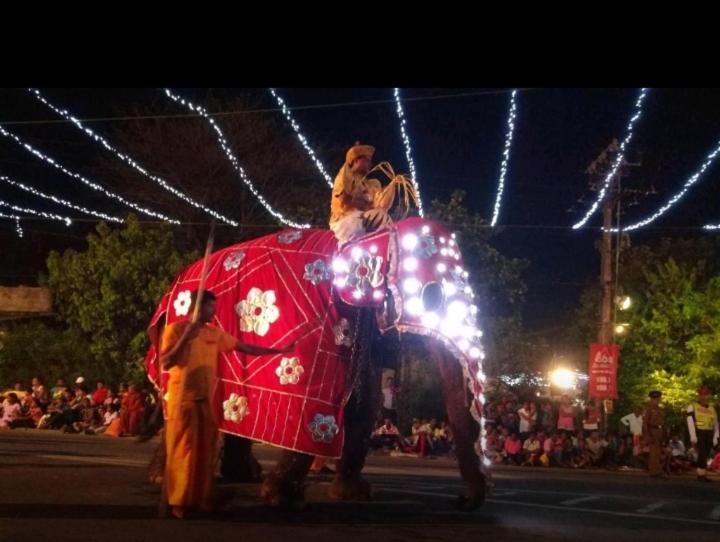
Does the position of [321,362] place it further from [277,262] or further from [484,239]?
[484,239]

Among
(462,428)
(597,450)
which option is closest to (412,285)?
(462,428)

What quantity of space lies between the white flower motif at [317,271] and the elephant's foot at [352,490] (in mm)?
1707

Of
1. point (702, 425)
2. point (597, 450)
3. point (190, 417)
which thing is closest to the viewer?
point (190, 417)

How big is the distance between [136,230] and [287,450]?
21.1 meters

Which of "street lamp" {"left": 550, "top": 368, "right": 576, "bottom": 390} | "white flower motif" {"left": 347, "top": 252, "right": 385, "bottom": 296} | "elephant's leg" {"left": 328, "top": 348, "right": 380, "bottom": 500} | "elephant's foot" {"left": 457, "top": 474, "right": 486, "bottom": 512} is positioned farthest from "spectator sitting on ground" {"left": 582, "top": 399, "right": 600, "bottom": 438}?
"white flower motif" {"left": 347, "top": 252, "right": 385, "bottom": 296}

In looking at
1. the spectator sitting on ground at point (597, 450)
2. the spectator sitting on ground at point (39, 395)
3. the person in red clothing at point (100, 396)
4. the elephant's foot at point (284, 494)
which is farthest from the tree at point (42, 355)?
the elephant's foot at point (284, 494)

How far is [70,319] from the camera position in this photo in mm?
30188

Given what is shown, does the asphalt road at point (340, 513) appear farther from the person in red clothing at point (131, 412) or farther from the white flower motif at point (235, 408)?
the person in red clothing at point (131, 412)

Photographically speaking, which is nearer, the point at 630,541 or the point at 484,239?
the point at 630,541

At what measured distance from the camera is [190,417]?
8016 mm

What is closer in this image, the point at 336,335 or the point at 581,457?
the point at 336,335

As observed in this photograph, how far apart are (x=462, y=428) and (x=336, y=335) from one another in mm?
1226

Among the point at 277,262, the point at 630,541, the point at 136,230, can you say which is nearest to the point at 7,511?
the point at 277,262

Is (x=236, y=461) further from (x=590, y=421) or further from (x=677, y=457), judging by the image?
(x=590, y=421)
